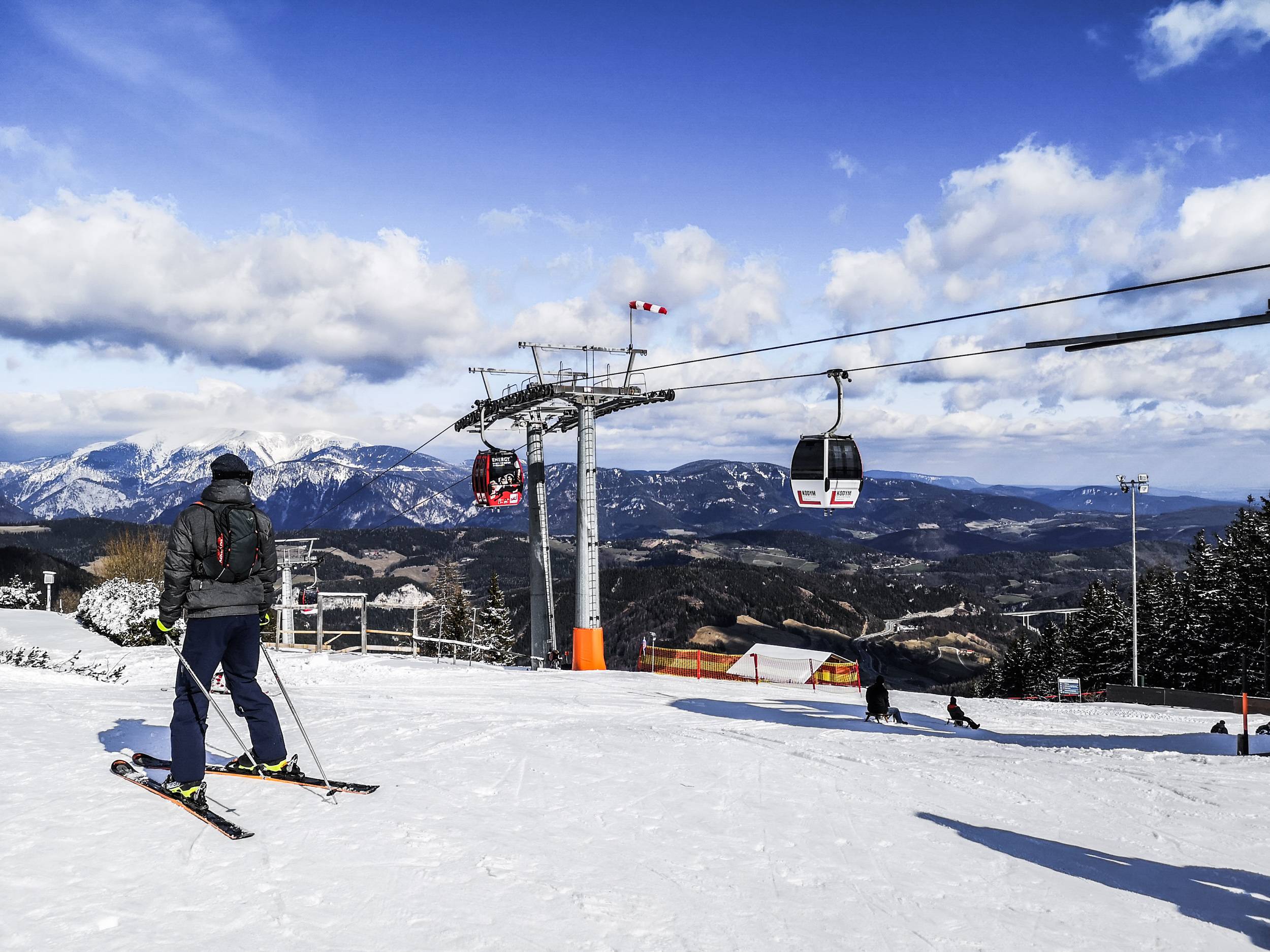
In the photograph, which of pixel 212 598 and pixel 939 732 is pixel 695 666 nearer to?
pixel 939 732

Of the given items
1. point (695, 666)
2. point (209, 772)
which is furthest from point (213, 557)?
point (695, 666)

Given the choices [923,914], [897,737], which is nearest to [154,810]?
[923,914]

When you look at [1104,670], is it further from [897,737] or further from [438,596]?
[438,596]

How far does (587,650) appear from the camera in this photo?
2489cm

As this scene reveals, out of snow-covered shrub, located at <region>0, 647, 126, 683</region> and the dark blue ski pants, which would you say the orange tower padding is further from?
the dark blue ski pants

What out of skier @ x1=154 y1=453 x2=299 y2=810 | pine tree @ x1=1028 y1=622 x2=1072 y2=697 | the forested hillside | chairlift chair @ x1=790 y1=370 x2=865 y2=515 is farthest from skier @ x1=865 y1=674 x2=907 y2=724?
pine tree @ x1=1028 y1=622 x2=1072 y2=697

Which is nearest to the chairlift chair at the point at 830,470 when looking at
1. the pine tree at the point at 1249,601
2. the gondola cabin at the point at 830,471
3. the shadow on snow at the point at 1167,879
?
the gondola cabin at the point at 830,471

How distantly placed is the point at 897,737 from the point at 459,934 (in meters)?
9.58

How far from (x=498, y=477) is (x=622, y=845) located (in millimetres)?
24735

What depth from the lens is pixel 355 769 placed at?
7387 mm

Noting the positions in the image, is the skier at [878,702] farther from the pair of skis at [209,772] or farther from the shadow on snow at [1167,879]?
the pair of skis at [209,772]

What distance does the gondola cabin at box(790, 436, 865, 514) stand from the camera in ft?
57.2

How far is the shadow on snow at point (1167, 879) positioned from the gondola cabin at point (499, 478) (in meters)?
24.3

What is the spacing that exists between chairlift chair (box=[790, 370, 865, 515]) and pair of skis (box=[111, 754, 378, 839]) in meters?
12.5
